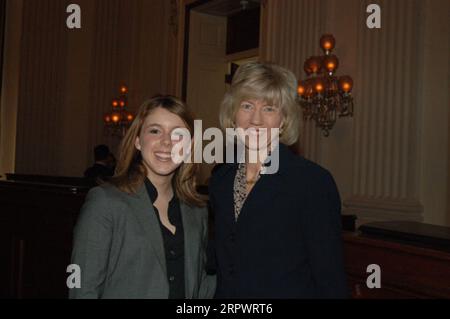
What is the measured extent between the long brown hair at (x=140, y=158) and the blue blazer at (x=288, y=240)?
1.25ft

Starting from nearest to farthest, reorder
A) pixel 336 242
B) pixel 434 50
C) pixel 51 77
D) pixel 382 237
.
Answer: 1. pixel 336 242
2. pixel 382 237
3. pixel 434 50
4. pixel 51 77

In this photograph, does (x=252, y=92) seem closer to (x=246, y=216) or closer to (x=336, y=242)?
(x=246, y=216)

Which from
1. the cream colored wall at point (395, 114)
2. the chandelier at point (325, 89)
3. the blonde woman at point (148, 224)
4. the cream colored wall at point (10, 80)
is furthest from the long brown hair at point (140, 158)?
the cream colored wall at point (10, 80)

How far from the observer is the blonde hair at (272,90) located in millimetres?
2012

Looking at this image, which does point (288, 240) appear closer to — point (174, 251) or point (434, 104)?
point (174, 251)

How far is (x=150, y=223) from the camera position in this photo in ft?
6.70

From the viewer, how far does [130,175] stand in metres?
2.19

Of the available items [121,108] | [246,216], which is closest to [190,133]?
[246,216]

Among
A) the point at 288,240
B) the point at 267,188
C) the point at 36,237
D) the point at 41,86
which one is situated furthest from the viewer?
the point at 41,86

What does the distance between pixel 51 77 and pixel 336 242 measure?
11.1 m

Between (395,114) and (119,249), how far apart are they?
4603 mm

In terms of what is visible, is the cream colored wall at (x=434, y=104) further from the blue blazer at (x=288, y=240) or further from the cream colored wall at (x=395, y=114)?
the blue blazer at (x=288, y=240)

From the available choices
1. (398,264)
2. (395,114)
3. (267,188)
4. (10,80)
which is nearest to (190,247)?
(267,188)

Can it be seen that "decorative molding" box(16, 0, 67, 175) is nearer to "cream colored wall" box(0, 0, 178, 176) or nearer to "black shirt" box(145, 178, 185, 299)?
"cream colored wall" box(0, 0, 178, 176)
